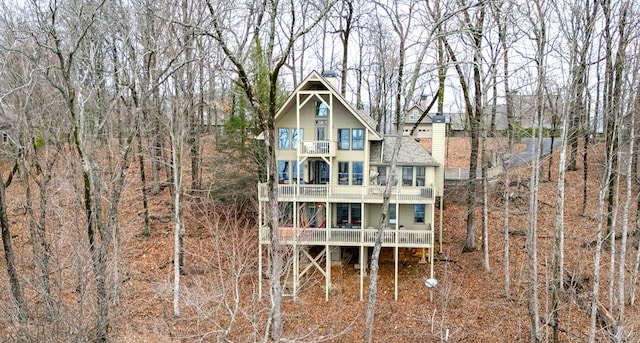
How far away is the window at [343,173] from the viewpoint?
1778 centimetres

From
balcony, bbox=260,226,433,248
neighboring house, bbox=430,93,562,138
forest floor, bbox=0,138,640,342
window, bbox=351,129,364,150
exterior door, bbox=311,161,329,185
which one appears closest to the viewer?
neighboring house, bbox=430,93,562,138

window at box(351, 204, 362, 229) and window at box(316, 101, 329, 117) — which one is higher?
window at box(316, 101, 329, 117)

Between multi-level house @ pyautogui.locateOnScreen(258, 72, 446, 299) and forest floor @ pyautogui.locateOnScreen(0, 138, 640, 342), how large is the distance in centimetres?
100

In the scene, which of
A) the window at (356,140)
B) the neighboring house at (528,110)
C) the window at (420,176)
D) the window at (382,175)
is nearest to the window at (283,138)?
the window at (356,140)

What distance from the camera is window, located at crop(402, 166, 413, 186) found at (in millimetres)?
17750

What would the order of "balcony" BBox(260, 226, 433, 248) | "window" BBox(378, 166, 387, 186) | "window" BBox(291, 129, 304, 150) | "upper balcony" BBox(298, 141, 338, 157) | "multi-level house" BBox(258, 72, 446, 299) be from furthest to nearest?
"window" BBox(378, 166, 387, 186) < "window" BBox(291, 129, 304, 150) < "upper balcony" BBox(298, 141, 338, 157) < "multi-level house" BBox(258, 72, 446, 299) < "balcony" BBox(260, 226, 433, 248)

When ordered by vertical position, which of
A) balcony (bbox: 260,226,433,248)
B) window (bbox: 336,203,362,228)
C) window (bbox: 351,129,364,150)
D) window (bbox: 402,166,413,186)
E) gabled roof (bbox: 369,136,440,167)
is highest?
window (bbox: 351,129,364,150)

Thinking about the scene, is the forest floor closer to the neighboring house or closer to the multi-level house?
the multi-level house

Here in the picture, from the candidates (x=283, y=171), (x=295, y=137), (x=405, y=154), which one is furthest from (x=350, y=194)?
(x=295, y=137)

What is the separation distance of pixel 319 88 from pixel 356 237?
6.20 meters

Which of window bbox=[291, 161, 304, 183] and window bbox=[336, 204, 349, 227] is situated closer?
window bbox=[291, 161, 304, 183]

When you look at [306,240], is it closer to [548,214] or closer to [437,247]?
[437,247]

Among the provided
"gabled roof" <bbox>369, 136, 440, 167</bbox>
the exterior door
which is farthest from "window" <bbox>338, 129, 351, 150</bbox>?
"gabled roof" <bbox>369, 136, 440, 167</bbox>

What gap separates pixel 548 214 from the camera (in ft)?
65.2
